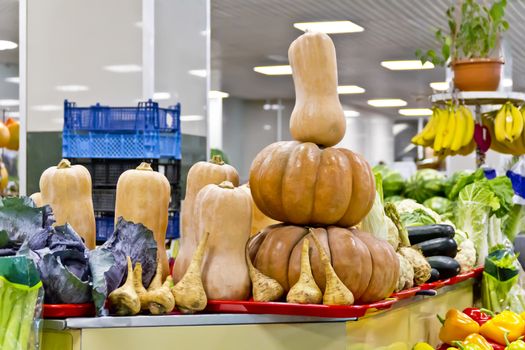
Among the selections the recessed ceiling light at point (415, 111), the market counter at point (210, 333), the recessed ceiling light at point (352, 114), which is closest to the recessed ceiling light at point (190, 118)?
the market counter at point (210, 333)

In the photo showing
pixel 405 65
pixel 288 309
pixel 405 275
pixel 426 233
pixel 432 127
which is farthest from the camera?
pixel 405 65

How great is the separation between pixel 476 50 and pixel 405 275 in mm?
3734

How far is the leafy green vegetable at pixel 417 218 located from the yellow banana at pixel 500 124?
192cm

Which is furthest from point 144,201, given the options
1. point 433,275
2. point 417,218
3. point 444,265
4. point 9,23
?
point 9,23

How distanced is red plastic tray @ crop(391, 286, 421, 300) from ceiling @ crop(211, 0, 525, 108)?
365 centimetres

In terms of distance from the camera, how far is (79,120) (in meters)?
4.21

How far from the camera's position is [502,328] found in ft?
10.0

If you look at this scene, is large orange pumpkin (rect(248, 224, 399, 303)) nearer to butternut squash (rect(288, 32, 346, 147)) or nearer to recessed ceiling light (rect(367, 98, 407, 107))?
butternut squash (rect(288, 32, 346, 147))

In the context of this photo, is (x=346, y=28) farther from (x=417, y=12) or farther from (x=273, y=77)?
(x=273, y=77)

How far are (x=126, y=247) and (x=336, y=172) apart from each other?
0.61m

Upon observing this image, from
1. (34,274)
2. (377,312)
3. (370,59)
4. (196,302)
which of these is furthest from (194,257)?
(370,59)

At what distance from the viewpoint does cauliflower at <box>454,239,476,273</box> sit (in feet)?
11.9

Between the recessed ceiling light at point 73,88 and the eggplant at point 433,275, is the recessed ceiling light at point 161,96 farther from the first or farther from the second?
the eggplant at point 433,275

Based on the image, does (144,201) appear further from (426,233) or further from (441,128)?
(441,128)
